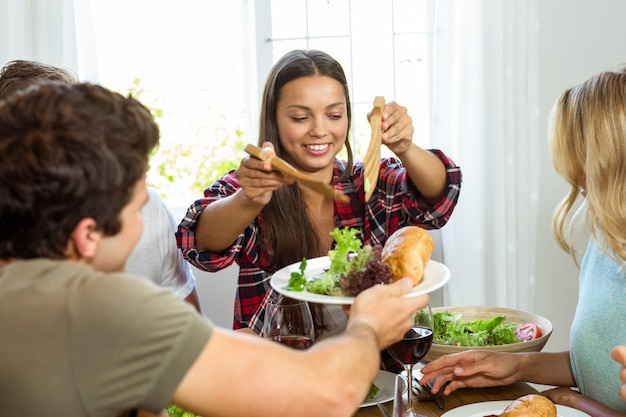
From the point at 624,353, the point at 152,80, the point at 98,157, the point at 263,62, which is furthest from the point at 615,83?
Answer: the point at 152,80

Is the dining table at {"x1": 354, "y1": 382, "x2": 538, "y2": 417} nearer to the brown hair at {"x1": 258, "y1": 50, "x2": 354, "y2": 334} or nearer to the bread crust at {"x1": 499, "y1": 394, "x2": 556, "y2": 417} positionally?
the bread crust at {"x1": 499, "y1": 394, "x2": 556, "y2": 417}

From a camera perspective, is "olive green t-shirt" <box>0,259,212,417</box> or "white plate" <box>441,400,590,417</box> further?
"white plate" <box>441,400,590,417</box>

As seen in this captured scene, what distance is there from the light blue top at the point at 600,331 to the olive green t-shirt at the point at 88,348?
46.7 inches

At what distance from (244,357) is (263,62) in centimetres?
274

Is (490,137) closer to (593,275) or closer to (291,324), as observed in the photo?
(593,275)

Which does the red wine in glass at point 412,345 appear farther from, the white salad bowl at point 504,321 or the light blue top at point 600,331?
the light blue top at point 600,331

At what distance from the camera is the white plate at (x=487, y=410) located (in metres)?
1.48

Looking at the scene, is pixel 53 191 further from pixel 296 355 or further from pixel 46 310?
pixel 296 355

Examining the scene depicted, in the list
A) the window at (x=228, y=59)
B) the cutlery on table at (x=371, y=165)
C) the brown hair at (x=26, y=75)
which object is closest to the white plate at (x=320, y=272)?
the cutlery on table at (x=371, y=165)

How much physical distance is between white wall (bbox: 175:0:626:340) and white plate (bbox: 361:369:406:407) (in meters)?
1.82

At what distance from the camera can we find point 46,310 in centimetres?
88

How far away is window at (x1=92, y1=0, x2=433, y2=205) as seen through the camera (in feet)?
11.6

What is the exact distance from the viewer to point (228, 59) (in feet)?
12.1

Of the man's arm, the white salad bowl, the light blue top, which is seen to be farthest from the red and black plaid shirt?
the man's arm
